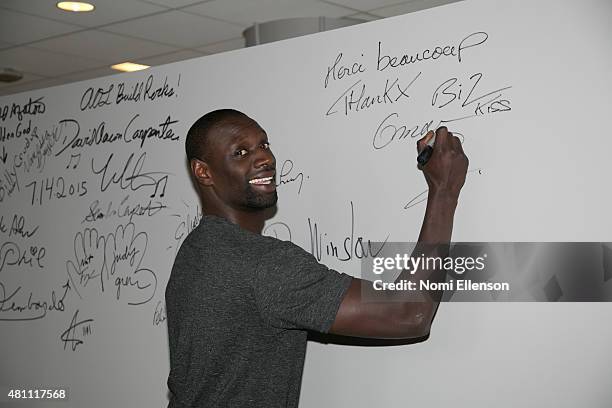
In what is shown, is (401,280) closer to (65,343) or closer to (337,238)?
(337,238)

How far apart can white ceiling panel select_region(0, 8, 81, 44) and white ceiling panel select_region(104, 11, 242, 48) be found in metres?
0.30

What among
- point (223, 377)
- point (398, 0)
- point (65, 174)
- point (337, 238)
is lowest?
point (223, 377)

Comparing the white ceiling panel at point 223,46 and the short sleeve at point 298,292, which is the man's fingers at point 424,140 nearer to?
the short sleeve at point 298,292

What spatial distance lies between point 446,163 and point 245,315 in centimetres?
58

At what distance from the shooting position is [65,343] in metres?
2.88

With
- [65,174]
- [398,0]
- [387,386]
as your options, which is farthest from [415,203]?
[398,0]

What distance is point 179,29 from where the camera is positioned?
501cm

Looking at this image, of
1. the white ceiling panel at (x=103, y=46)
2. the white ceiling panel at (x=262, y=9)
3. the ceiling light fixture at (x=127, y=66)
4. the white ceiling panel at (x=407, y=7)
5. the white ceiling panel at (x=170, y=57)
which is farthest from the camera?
the ceiling light fixture at (x=127, y=66)

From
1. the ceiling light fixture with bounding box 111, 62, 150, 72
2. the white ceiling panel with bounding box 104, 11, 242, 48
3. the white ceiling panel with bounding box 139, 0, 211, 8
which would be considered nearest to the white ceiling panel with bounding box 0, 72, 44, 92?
Answer: the ceiling light fixture with bounding box 111, 62, 150, 72

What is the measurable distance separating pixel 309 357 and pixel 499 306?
57 centimetres

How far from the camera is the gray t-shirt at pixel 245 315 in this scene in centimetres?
166

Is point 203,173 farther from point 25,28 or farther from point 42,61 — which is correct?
point 42,61

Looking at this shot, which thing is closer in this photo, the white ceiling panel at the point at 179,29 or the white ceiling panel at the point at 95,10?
the white ceiling panel at the point at 95,10

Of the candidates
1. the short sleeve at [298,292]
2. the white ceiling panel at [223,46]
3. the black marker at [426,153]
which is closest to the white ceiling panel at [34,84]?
the white ceiling panel at [223,46]
